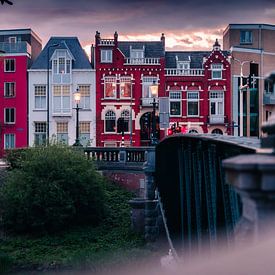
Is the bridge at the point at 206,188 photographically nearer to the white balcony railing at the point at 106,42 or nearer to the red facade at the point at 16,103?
the red facade at the point at 16,103

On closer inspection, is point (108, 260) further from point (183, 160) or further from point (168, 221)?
point (183, 160)

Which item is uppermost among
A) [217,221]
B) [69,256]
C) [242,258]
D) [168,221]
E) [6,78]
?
[6,78]

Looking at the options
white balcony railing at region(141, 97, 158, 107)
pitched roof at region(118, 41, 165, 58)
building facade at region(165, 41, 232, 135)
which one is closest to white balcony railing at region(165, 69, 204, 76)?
building facade at region(165, 41, 232, 135)

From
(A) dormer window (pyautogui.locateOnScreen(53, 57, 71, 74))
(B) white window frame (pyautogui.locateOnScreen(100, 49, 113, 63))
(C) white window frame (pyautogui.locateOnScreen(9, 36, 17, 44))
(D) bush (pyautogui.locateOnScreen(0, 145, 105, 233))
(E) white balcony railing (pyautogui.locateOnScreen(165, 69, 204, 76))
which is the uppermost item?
(C) white window frame (pyautogui.locateOnScreen(9, 36, 17, 44))

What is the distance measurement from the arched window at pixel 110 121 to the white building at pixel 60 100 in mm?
1012

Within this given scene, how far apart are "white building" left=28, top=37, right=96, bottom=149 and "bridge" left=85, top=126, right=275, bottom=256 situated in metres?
23.2

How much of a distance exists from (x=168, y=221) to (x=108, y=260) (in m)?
3.09

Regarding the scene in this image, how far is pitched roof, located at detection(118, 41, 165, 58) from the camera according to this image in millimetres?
51312

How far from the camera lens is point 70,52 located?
51031mm

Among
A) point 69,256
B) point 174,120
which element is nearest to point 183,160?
point 69,256

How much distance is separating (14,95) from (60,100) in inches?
141

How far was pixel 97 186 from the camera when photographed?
28781mm

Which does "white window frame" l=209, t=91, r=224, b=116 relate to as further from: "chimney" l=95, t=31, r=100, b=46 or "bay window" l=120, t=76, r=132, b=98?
"chimney" l=95, t=31, r=100, b=46

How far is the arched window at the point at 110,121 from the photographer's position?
49719 millimetres
